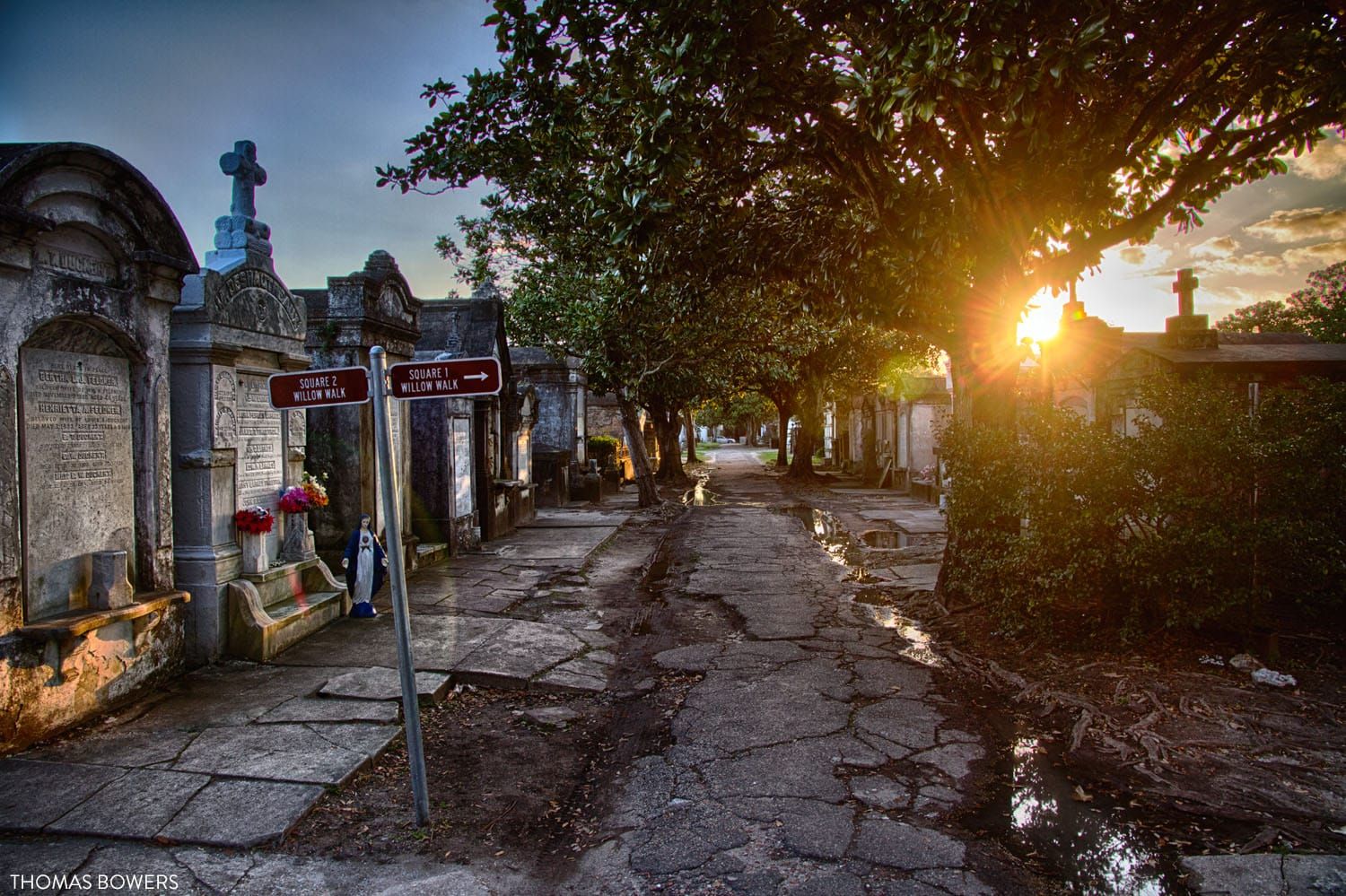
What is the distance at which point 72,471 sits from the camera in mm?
4953

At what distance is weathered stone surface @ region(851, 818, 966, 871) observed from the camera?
10.5 ft

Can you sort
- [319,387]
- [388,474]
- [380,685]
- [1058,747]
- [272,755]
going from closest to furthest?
[388,474] < [319,387] < [272,755] < [1058,747] < [380,685]

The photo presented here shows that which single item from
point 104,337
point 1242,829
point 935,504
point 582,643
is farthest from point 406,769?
point 935,504

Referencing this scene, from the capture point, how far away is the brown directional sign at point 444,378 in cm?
359

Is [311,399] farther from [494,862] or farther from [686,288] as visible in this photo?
[686,288]

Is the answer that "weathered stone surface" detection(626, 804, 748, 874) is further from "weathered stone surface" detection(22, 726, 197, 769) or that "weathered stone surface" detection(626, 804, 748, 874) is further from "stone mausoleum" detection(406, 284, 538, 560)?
"stone mausoleum" detection(406, 284, 538, 560)

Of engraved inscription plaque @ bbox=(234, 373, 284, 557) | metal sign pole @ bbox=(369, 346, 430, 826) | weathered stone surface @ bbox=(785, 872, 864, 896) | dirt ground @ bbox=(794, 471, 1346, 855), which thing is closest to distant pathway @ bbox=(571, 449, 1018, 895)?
weathered stone surface @ bbox=(785, 872, 864, 896)

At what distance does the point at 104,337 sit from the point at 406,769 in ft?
12.0

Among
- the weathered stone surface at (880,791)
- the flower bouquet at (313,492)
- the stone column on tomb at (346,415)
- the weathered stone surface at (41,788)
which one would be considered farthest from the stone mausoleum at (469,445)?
the weathered stone surface at (880,791)

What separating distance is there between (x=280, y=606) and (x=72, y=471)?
82.5 inches

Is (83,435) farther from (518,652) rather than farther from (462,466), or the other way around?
(462,466)

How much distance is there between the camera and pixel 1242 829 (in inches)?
137

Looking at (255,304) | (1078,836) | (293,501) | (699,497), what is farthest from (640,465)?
(1078,836)

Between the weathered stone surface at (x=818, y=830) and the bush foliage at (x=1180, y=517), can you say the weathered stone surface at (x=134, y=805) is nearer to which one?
the weathered stone surface at (x=818, y=830)
